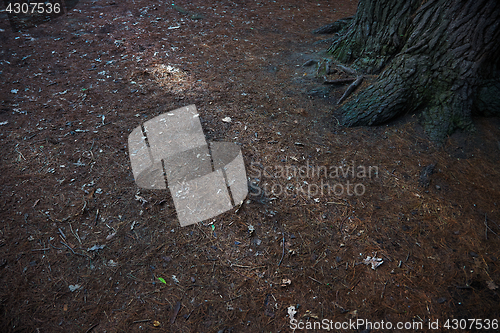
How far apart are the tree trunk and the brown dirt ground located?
0.22 meters

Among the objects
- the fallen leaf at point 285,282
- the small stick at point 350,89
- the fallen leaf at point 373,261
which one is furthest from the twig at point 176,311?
the small stick at point 350,89

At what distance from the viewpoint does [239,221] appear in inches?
94.2

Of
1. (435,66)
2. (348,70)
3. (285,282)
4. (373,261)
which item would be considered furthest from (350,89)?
(285,282)

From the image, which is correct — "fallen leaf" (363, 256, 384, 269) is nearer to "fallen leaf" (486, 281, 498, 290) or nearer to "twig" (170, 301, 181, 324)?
"fallen leaf" (486, 281, 498, 290)

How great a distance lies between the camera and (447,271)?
2.05 m

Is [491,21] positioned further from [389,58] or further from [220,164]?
[220,164]

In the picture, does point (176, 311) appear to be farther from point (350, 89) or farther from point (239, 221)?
point (350, 89)

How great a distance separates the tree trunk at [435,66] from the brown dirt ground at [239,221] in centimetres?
22

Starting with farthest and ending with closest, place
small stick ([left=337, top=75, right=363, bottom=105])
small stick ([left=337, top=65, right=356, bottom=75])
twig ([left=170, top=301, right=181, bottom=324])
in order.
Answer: small stick ([left=337, top=65, right=356, bottom=75]) < small stick ([left=337, top=75, right=363, bottom=105]) < twig ([left=170, top=301, right=181, bottom=324])

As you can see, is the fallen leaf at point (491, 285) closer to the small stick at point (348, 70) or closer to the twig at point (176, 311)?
the twig at point (176, 311)

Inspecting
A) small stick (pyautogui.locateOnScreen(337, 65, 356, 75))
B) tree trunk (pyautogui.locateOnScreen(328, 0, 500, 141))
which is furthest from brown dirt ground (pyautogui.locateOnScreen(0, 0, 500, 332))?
small stick (pyautogui.locateOnScreen(337, 65, 356, 75))

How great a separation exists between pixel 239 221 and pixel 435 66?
2696mm

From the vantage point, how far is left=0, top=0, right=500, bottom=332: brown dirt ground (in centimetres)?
192

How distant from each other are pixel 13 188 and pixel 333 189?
3076 mm
